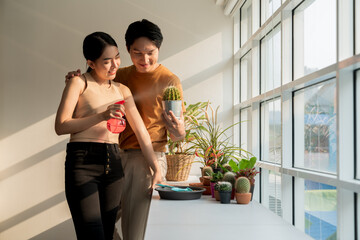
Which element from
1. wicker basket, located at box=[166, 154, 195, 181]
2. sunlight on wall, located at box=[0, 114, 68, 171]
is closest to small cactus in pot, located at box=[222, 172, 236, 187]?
wicker basket, located at box=[166, 154, 195, 181]

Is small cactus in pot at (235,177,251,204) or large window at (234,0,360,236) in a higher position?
large window at (234,0,360,236)

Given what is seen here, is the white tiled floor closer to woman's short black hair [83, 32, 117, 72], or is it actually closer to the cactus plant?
the cactus plant

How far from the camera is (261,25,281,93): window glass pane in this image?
3.00 metres

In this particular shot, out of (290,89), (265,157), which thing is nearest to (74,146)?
(290,89)

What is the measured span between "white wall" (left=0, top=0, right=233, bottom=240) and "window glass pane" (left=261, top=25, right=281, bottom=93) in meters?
1.08

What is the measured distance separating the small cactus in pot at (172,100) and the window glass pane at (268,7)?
124cm

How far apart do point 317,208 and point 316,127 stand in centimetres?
47

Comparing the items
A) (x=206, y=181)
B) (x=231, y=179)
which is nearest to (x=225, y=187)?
(x=231, y=179)

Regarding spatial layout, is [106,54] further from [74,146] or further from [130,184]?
[130,184]

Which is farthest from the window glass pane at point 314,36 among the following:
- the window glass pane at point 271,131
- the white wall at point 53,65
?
the white wall at point 53,65

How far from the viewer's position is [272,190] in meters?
3.16

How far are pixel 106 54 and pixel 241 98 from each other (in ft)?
8.28

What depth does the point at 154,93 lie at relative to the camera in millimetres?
2332

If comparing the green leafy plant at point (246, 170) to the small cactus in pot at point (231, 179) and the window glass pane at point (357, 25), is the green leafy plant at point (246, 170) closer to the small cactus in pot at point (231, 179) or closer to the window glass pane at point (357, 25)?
the small cactus in pot at point (231, 179)
